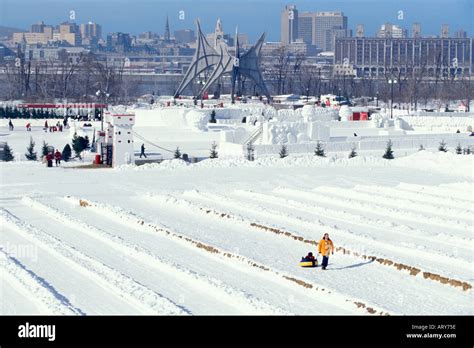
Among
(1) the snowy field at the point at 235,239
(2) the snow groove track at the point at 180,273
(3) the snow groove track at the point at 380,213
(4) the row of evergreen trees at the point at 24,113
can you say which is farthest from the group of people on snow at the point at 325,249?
(4) the row of evergreen trees at the point at 24,113

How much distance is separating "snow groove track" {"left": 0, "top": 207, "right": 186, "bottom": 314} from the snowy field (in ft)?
0.10

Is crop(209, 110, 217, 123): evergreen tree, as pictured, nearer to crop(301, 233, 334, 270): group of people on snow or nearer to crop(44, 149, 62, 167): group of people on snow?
crop(44, 149, 62, 167): group of people on snow

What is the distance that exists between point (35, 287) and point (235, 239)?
462 centimetres

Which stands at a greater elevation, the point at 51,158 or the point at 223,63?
the point at 223,63

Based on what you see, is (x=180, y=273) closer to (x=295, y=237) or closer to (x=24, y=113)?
(x=295, y=237)

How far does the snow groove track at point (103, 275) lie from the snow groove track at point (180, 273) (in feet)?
2.30

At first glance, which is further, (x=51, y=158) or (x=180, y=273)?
(x=51, y=158)

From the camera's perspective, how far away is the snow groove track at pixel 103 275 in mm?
14599

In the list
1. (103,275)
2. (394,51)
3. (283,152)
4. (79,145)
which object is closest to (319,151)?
(283,152)

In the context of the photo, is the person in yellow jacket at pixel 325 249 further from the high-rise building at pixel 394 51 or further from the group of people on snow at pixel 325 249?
the high-rise building at pixel 394 51

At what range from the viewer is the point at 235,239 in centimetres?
1956

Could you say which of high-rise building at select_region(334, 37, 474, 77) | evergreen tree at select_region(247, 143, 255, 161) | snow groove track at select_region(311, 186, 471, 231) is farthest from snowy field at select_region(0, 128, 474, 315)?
high-rise building at select_region(334, 37, 474, 77)
